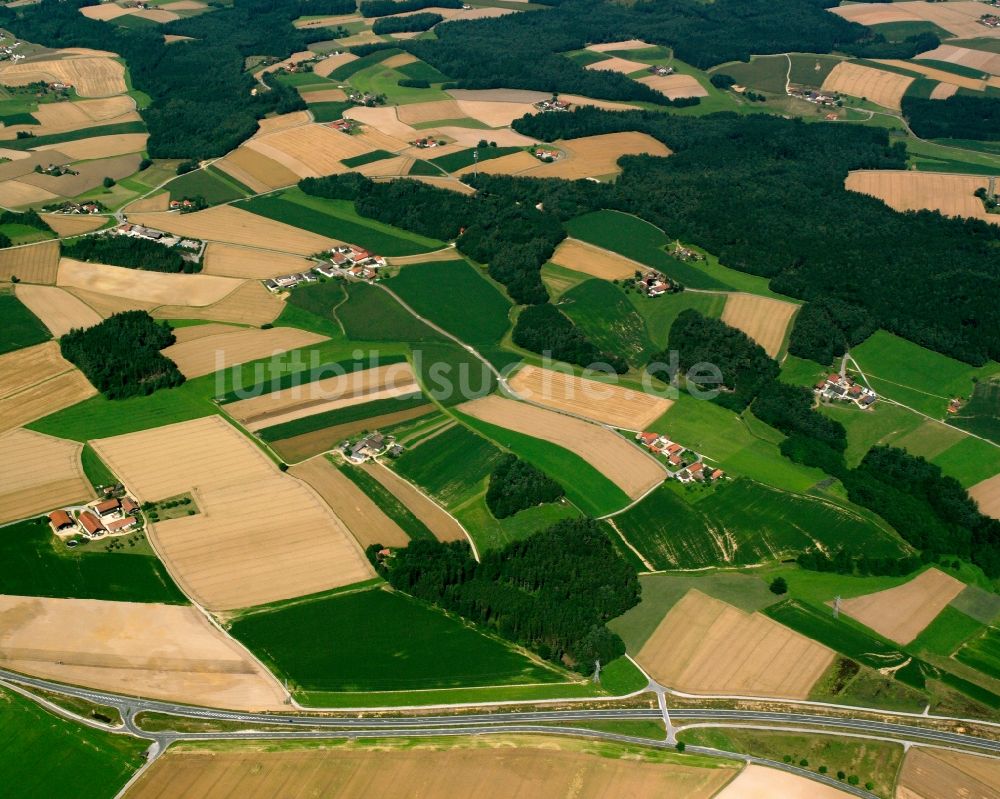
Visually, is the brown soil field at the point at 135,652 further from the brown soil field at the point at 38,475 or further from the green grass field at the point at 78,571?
the brown soil field at the point at 38,475

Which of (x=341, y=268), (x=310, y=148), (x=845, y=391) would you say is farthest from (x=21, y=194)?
(x=845, y=391)

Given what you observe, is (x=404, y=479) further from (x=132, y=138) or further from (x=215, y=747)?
(x=132, y=138)

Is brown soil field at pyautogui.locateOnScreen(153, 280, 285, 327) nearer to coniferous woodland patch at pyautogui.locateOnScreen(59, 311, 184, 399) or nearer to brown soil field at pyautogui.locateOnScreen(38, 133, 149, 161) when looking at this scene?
coniferous woodland patch at pyautogui.locateOnScreen(59, 311, 184, 399)

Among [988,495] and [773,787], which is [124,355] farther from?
[988,495]

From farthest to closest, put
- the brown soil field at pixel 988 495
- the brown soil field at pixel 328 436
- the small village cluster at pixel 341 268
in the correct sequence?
the small village cluster at pixel 341 268
the brown soil field at pixel 328 436
the brown soil field at pixel 988 495

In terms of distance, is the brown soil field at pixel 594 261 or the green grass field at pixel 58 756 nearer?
the green grass field at pixel 58 756

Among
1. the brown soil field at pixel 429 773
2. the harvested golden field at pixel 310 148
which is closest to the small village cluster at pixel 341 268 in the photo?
the harvested golden field at pixel 310 148

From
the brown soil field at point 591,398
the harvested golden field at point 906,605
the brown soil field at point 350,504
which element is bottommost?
the harvested golden field at point 906,605
